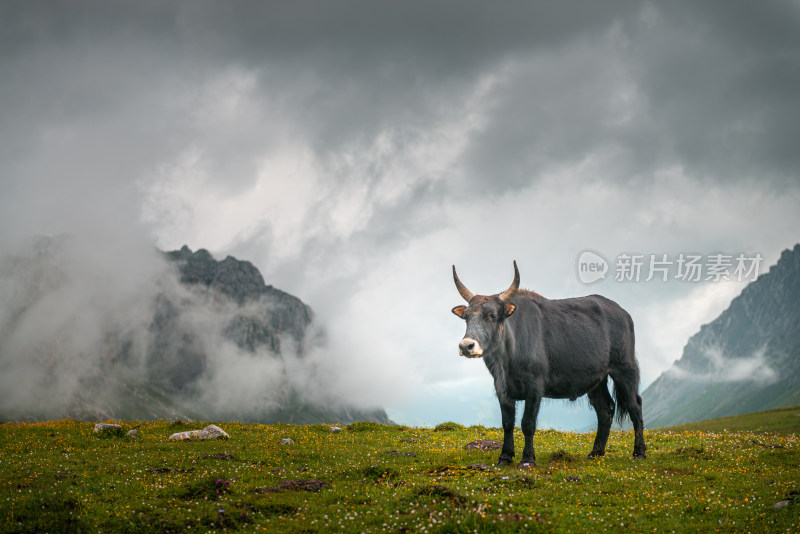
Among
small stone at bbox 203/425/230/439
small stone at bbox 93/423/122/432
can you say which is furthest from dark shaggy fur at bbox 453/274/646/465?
small stone at bbox 93/423/122/432

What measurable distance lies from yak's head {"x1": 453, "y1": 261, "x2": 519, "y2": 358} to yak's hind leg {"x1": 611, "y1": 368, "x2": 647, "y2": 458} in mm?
5669

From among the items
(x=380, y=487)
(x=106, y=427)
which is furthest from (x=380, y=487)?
(x=106, y=427)

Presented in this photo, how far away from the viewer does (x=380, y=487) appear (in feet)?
46.6

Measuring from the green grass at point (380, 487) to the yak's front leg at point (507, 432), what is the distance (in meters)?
0.67

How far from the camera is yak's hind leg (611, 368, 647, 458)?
64.4 ft

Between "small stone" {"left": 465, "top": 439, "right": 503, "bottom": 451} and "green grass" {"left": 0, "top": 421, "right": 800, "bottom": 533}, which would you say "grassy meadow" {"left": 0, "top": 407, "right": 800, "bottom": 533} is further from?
"small stone" {"left": 465, "top": 439, "right": 503, "bottom": 451}

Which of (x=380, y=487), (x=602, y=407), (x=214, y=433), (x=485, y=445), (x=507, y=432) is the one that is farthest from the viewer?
(x=214, y=433)

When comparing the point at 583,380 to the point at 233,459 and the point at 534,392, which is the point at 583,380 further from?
the point at 233,459

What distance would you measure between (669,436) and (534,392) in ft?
40.5

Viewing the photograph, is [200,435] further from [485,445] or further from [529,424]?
[529,424]

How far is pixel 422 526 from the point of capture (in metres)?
10.4

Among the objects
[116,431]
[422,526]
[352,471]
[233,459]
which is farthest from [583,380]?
[116,431]

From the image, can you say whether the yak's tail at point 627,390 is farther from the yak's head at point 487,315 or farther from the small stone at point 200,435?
the small stone at point 200,435

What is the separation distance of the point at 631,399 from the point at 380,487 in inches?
419
